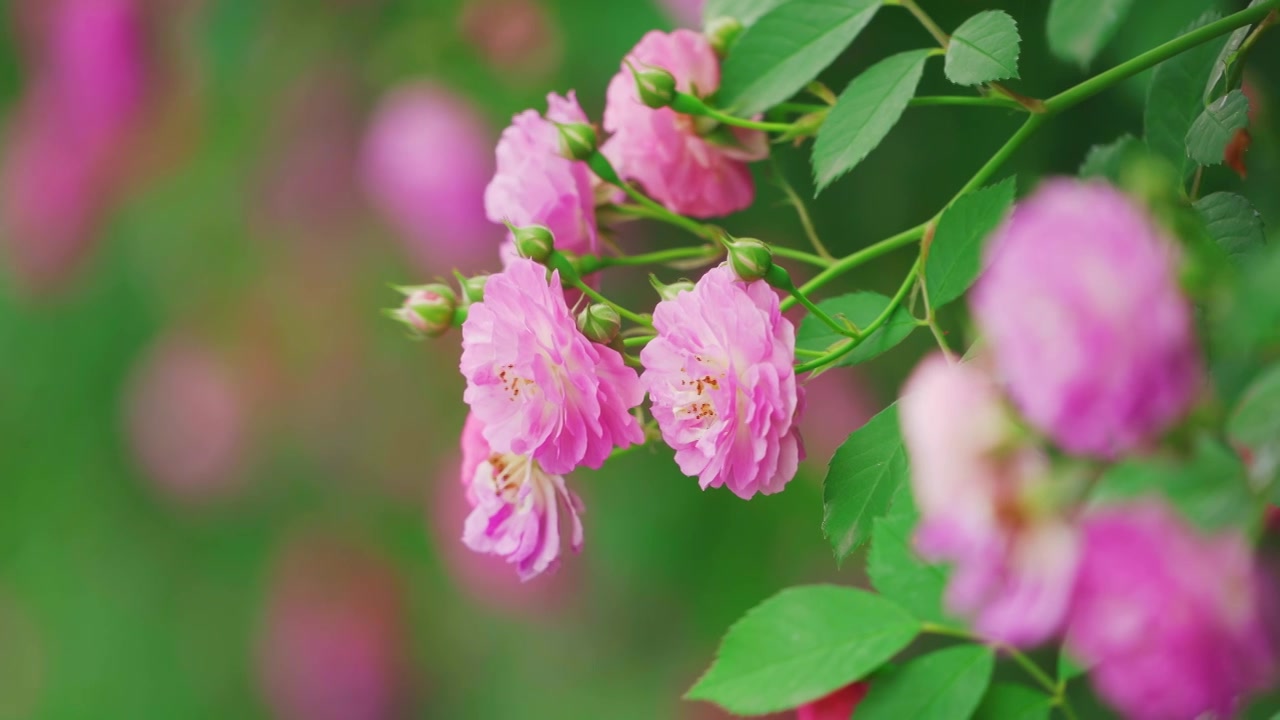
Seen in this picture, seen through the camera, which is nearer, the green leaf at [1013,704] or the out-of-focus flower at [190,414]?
the green leaf at [1013,704]

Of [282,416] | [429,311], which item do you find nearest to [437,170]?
[282,416]

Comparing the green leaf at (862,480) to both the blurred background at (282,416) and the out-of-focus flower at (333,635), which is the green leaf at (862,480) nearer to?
the blurred background at (282,416)

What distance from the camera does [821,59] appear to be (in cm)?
26

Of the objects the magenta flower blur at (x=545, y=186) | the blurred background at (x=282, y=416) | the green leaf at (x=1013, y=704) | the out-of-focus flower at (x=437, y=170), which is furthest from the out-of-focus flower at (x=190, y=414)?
the green leaf at (x=1013, y=704)

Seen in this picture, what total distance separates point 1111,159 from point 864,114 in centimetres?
7

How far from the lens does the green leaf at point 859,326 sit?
245mm

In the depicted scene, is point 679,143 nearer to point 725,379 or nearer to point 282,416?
point 725,379

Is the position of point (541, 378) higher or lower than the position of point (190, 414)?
higher

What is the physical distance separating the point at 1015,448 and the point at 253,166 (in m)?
0.72

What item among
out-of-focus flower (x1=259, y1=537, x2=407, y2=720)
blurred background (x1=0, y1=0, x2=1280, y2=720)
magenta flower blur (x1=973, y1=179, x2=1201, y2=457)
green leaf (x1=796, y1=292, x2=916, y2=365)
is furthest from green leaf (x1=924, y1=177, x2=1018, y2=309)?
out-of-focus flower (x1=259, y1=537, x2=407, y2=720)

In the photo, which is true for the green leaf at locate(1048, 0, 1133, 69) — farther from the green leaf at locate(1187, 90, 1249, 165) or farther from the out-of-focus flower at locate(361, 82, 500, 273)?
the out-of-focus flower at locate(361, 82, 500, 273)

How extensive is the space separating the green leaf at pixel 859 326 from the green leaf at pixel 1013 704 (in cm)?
7

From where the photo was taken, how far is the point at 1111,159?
281 mm

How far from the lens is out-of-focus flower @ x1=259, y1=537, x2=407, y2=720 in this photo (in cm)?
78
